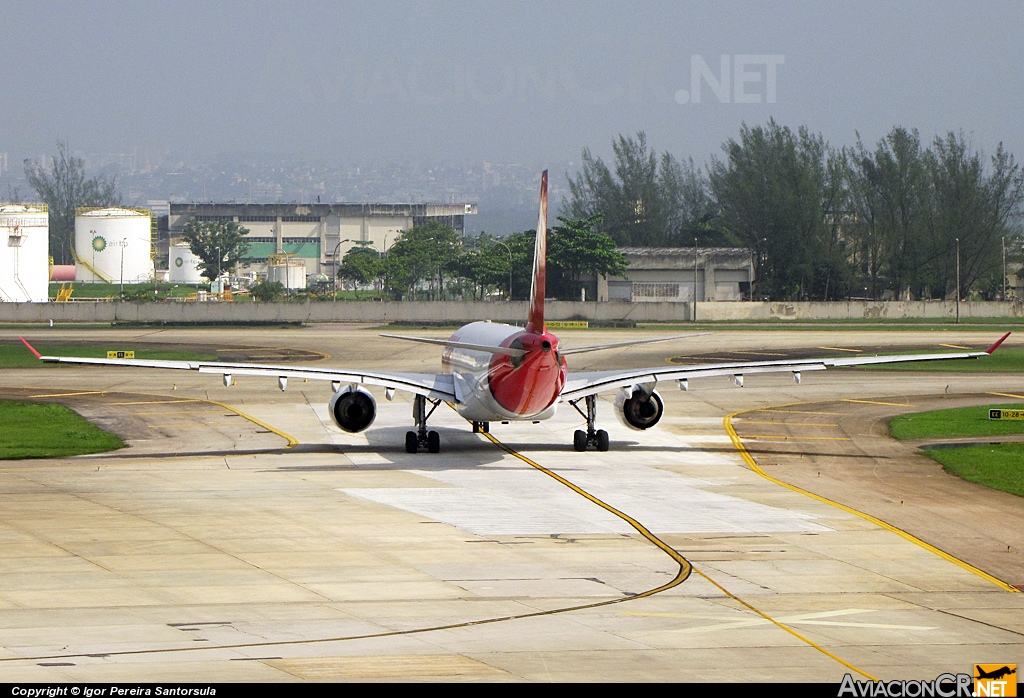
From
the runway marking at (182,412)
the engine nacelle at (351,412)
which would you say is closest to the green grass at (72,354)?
the runway marking at (182,412)

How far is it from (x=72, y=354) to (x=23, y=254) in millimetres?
89719

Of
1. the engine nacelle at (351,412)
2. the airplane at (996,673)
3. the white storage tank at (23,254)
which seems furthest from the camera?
the white storage tank at (23,254)

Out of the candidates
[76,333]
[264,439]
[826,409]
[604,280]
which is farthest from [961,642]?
[604,280]

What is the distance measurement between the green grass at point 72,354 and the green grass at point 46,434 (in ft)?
81.5

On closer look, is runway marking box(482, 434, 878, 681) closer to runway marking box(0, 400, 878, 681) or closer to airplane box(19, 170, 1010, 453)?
runway marking box(0, 400, 878, 681)

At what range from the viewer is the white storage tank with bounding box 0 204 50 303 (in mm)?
159000

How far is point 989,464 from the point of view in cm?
3831

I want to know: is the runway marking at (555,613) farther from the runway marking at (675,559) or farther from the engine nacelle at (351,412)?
the engine nacelle at (351,412)

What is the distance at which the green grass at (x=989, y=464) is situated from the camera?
116 ft

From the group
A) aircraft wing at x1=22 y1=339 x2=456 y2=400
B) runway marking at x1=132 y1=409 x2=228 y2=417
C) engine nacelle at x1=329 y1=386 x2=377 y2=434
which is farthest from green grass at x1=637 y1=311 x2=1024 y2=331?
engine nacelle at x1=329 y1=386 x2=377 y2=434

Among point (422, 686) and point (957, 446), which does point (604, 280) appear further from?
point (422, 686)

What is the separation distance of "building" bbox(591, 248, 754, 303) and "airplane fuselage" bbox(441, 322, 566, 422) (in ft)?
391

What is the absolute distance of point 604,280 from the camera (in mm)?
159625

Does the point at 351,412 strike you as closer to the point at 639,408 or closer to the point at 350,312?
the point at 639,408
